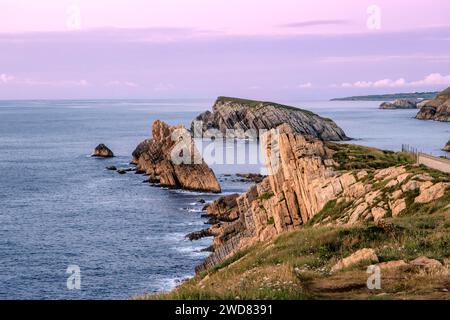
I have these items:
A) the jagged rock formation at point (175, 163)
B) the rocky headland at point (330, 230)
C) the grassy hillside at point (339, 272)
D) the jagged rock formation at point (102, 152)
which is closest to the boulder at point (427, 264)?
the rocky headland at point (330, 230)

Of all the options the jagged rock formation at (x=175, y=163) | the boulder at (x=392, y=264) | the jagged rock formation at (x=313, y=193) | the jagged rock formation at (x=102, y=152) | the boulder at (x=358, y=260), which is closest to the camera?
the boulder at (x=392, y=264)

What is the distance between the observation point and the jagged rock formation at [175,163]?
130m

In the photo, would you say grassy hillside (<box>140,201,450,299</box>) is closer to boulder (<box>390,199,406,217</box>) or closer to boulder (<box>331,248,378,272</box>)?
boulder (<box>331,248,378,272</box>)

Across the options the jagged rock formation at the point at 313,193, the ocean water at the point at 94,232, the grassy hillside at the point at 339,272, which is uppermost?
the grassy hillside at the point at 339,272

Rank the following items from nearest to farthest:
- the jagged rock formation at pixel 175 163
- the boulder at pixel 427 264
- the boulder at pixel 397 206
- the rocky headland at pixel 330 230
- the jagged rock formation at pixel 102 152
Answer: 1. the rocky headland at pixel 330 230
2. the boulder at pixel 427 264
3. the boulder at pixel 397 206
4. the jagged rock formation at pixel 175 163
5. the jagged rock formation at pixel 102 152

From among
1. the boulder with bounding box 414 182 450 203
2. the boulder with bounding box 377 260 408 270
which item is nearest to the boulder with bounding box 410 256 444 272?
the boulder with bounding box 377 260 408 270

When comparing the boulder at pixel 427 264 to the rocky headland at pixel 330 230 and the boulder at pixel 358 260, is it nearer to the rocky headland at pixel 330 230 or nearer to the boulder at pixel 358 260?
the rocky headland at pixel 330 230

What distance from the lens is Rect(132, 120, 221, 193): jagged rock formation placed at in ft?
427

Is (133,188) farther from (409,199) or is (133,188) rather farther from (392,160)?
(409,199)

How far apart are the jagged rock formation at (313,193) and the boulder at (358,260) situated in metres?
17.5

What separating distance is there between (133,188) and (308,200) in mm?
70442

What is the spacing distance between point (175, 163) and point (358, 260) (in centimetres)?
11707

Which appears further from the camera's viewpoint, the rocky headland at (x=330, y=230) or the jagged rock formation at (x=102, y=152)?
the jagged rock formation at (x=102, y=152)

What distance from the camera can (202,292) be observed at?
14891 mm
